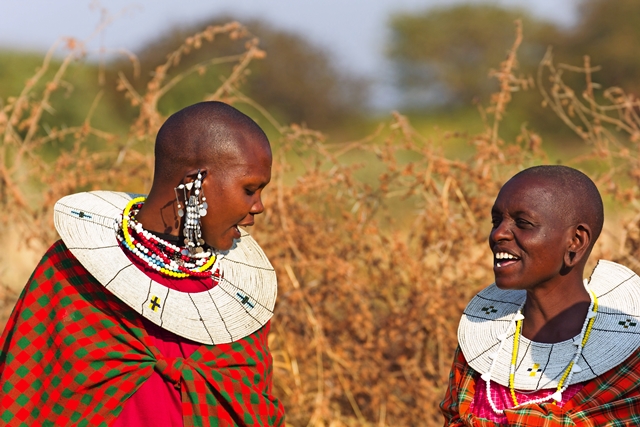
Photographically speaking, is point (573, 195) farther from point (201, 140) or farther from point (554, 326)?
point (201, 140)

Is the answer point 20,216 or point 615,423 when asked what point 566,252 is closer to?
point 615,423

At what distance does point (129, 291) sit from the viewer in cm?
303

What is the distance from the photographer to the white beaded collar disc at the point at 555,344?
290 cm

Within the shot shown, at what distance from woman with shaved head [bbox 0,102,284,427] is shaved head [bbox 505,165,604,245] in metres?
0.95

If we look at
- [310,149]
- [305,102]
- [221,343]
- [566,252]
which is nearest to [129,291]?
[221,343]

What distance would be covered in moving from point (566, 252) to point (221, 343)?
47.2 inches

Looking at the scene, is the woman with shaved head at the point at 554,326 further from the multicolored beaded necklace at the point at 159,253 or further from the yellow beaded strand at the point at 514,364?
the multicolored beaded necklace at the point at 159,253

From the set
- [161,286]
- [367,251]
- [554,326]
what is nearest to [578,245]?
[554,326]

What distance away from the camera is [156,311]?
9.94ft

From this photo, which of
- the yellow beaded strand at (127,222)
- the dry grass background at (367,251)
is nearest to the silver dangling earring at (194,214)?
the yellow beaded strand at (127,222)

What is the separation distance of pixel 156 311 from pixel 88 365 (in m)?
0.28

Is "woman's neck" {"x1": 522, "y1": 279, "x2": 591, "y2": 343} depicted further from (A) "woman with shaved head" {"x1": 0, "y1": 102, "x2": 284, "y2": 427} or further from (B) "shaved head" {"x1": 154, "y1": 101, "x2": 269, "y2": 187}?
(B) "shaved head" {"x1": 154, "y1": 101, "x2": 269, "y2": 187}

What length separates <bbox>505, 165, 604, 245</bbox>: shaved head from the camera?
298 centimetres

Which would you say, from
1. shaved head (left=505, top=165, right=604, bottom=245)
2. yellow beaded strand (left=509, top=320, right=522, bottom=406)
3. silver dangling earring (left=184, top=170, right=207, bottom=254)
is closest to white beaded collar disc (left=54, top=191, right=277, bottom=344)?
silver dangling earring (left=184, top=170, right=207, bottom=254)
